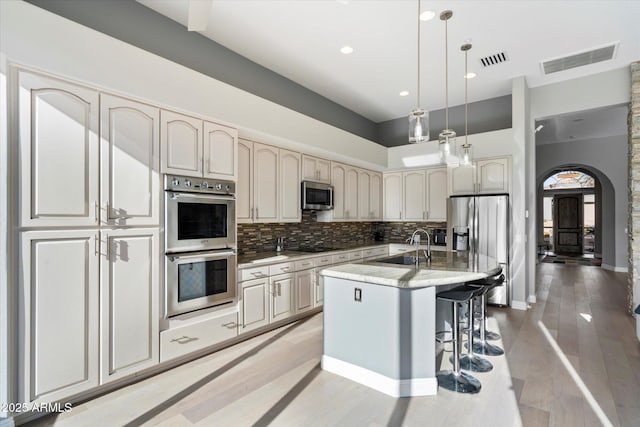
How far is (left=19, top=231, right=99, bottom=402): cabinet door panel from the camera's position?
2.00 meters

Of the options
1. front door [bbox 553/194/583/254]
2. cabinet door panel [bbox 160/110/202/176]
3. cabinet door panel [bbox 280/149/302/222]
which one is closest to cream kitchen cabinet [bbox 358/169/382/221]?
cabinet door panel [bbox 280/149/302/222]

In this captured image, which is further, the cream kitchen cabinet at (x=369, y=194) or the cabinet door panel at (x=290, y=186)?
the cream kitchen cabinet at (x=369, y=194)

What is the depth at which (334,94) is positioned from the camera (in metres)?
5.02

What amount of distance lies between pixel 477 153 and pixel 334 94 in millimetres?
2387

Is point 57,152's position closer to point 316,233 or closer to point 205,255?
point 205,255

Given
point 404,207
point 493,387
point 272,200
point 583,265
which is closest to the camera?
point 493,387

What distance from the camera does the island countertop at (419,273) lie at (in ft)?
7.34

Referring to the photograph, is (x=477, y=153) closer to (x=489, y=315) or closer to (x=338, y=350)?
(x=489, y=315)

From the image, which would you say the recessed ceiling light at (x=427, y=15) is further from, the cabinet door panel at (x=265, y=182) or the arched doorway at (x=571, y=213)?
the arched doorway at (x=571, y=213)

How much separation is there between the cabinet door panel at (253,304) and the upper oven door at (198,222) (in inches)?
20.1

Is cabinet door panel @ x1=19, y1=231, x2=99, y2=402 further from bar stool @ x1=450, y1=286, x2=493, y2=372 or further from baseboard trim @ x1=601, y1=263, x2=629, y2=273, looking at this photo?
baseboard trim @ x1=601, y1=263, x2=629, y2=273

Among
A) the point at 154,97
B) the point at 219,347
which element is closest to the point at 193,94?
the point at 154,97

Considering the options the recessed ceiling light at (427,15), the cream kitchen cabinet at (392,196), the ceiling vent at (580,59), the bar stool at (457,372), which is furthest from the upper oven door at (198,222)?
the ceiling vent at (580,59)

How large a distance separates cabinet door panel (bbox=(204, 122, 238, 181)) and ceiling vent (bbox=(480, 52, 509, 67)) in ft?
10.4
